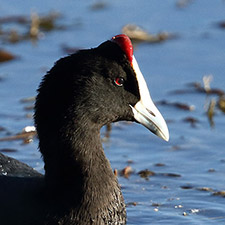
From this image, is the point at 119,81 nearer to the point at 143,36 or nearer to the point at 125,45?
the point at 125,45

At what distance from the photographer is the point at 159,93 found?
30.7ft

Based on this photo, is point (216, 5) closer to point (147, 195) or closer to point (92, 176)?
point (147, 195)

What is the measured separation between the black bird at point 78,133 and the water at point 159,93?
91 cm

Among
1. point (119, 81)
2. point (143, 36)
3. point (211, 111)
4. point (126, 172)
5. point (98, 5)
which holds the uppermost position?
point (98, 5)

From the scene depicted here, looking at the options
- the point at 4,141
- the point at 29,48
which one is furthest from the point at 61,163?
the point at 29,48

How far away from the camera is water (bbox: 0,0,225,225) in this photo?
7395 mm

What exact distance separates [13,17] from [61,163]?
18.1ft

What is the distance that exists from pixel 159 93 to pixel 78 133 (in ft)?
11.1

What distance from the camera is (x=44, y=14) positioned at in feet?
37.9

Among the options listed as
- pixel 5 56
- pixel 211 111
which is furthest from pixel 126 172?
pixel 5 56

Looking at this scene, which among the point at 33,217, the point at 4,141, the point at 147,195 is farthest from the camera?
the point at 4,141

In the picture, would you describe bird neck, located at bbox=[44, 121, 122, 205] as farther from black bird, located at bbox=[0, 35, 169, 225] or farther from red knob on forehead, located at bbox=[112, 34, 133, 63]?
red knob on forehead, located at bbox=[112, 34, 133, 63]

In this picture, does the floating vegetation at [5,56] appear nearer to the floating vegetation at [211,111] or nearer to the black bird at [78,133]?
the floating vegetation at [211,111]

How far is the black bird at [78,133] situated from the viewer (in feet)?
19.7
